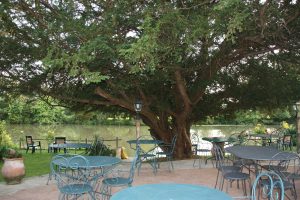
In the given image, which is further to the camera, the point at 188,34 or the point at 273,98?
the point at 273,98

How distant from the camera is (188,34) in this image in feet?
14.9

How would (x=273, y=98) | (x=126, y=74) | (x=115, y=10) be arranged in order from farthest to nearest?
(x=273, y=98)
(x=126, y=74)
(x=115, y=10)

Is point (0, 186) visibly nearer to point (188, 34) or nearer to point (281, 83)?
point (188, 34)

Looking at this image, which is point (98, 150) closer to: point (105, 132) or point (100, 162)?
point (100, 162)

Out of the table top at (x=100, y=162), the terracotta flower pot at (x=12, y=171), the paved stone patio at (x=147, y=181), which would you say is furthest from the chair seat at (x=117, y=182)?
the terracotta flower pot at (x=12, y=171)

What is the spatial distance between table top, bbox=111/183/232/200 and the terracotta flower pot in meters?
4.28

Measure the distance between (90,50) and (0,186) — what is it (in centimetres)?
333

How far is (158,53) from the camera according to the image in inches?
207

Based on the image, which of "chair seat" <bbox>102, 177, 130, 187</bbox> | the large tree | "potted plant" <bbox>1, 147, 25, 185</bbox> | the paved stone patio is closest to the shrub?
the large tree

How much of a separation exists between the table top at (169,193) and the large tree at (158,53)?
1887mm

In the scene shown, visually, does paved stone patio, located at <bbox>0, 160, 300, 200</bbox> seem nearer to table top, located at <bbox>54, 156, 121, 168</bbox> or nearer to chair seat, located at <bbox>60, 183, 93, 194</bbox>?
table top, located at <bbox>54, 156, 121, 168</bbox>

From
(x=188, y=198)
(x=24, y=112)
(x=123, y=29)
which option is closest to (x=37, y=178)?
(x=123, y=29)

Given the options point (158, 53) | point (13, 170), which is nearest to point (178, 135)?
point (13, 170)

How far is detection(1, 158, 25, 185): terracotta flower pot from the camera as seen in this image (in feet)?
21.0
